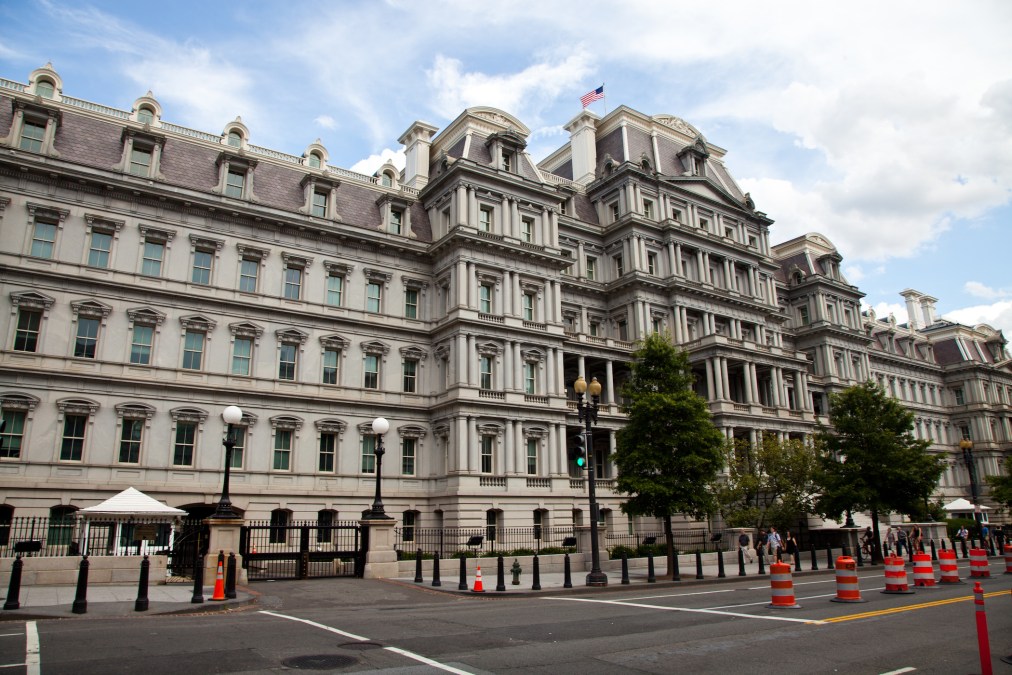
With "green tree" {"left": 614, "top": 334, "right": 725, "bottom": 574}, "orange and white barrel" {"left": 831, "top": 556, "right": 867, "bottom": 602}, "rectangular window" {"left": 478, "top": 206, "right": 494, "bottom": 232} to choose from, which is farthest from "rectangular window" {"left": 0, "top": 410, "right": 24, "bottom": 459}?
"orange and white barrel" {"left": 831, "top": 556, "right": 867, "bottom": 602}

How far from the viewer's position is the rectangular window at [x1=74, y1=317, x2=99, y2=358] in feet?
105

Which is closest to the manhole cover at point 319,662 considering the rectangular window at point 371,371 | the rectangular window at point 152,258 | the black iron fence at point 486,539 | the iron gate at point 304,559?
the iron gate at point 304,559

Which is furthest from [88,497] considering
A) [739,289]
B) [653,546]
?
[739,289]

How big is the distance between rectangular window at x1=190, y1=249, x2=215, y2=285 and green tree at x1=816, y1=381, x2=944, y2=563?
107 ft

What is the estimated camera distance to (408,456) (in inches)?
1545

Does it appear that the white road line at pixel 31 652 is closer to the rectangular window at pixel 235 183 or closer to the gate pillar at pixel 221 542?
the gate pillar at pixel 221 542

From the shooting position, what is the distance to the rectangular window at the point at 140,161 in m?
34.6

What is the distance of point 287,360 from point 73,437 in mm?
9973

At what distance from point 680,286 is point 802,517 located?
→ 17.0 metres

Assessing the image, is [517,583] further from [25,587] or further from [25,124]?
[25,124]

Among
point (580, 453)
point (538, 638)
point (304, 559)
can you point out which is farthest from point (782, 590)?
point (304, 559)

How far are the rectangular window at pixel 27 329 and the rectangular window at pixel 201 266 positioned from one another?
6.72 metres

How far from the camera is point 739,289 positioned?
2211 inches

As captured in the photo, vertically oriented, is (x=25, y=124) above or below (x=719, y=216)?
below
